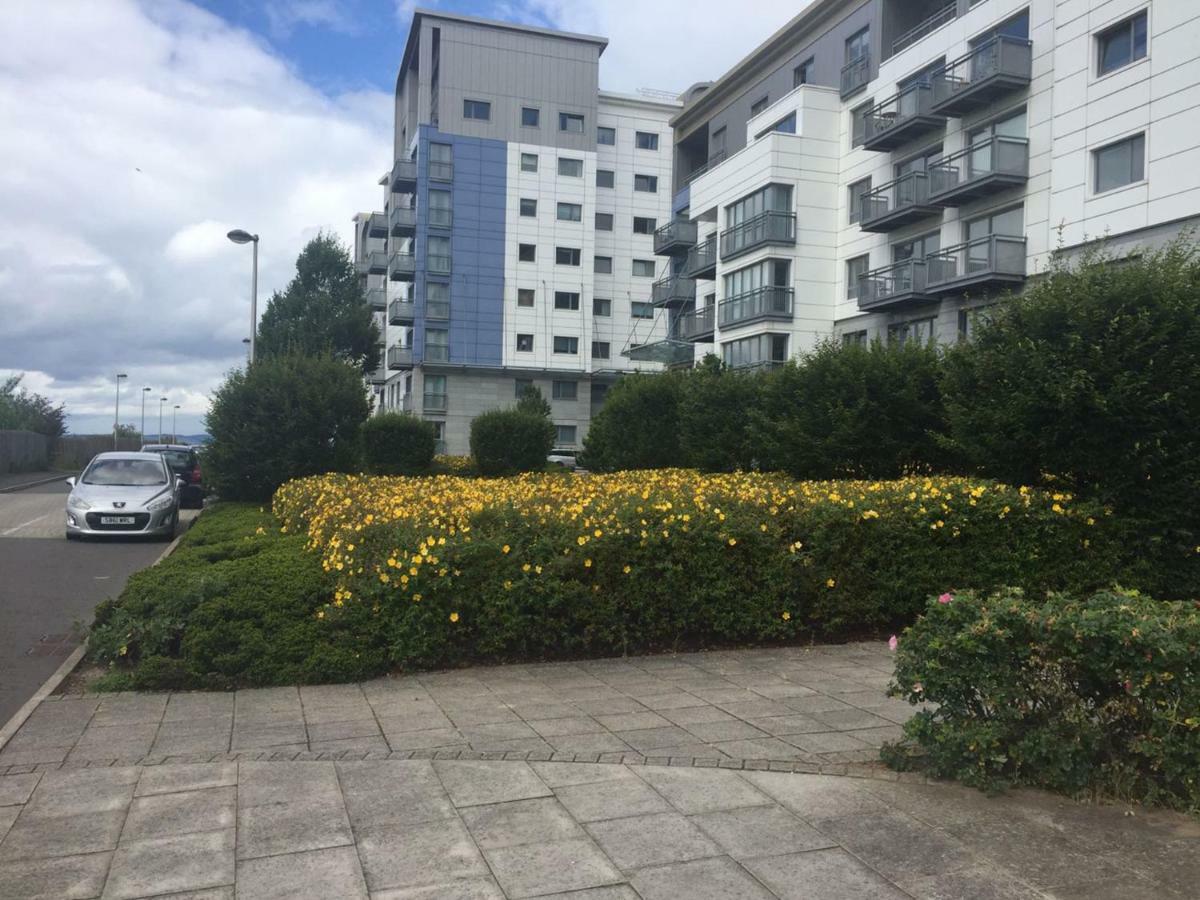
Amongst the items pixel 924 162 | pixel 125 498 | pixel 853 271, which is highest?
pixel 924 162

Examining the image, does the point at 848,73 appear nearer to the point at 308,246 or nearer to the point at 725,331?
the point at 725,331

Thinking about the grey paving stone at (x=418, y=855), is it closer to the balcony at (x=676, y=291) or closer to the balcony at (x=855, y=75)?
the balcony at (x=855, y=75)

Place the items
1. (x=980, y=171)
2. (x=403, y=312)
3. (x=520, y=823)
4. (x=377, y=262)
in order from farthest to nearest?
A: 1. (x=377, y=262)
2. (x=403, y=312)
3. (x=980, y=171)
4. (x=520, y=823)

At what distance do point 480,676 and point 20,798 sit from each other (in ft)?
10.2

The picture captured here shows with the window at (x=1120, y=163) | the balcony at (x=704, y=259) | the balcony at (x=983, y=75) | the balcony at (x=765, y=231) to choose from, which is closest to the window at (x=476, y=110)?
the balcony at (x=704, y=259)

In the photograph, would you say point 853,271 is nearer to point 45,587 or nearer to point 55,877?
point 45,587

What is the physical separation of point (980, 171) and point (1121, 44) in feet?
14.7

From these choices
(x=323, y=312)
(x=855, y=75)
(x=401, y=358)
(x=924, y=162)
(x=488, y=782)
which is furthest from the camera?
(x=401, y=358)

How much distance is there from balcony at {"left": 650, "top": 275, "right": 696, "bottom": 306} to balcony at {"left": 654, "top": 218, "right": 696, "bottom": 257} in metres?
1.34

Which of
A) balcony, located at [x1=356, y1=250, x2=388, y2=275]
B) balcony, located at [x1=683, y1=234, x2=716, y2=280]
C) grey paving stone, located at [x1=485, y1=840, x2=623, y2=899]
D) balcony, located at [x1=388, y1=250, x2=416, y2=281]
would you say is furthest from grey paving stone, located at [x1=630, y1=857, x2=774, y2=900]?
balcony, located at [x1=356, y1=250, x2=388, y2=275]

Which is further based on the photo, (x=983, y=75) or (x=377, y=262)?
(x=377, y=262)

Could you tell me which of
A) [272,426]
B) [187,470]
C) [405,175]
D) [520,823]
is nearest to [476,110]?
[405,175]

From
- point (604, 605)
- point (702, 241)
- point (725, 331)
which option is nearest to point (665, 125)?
point (702, 241)

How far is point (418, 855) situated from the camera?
3.93 meters
